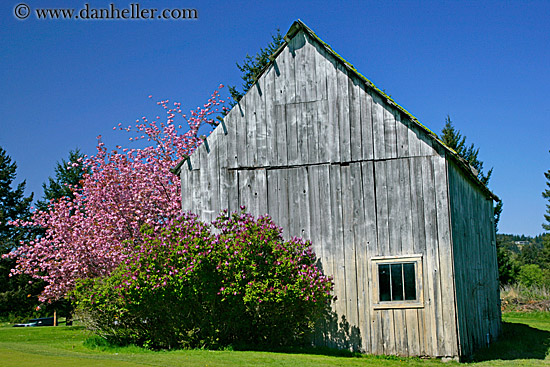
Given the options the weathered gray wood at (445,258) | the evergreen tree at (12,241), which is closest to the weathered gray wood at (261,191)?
the weathered gray wood at (445,258)

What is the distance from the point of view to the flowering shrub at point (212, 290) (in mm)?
14633

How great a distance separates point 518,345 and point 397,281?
584 centimetres

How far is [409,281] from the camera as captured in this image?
15062 mm

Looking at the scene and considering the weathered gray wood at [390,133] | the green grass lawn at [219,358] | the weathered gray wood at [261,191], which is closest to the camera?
the green grass lawn at [219,358]

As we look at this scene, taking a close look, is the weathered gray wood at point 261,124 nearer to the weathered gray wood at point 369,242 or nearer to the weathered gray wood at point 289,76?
the weathered gray wood at point 289,76

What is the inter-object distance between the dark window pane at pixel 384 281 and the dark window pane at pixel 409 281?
44cm

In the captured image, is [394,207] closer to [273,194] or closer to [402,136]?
[402,136]

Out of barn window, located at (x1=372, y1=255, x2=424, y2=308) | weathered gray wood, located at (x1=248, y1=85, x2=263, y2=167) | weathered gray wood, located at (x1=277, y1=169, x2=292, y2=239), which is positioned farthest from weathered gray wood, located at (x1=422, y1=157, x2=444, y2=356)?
weathered gray wood, located at (x1=248, y1=85, x2=263, y2=167)

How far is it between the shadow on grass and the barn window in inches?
92.0

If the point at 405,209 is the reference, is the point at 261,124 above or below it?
above

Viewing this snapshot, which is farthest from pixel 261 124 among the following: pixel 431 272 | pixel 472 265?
pixel 472 265

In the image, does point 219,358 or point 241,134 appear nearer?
point 219,358

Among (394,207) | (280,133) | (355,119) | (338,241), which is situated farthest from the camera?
(280,133)

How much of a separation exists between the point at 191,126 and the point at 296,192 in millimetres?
10640
